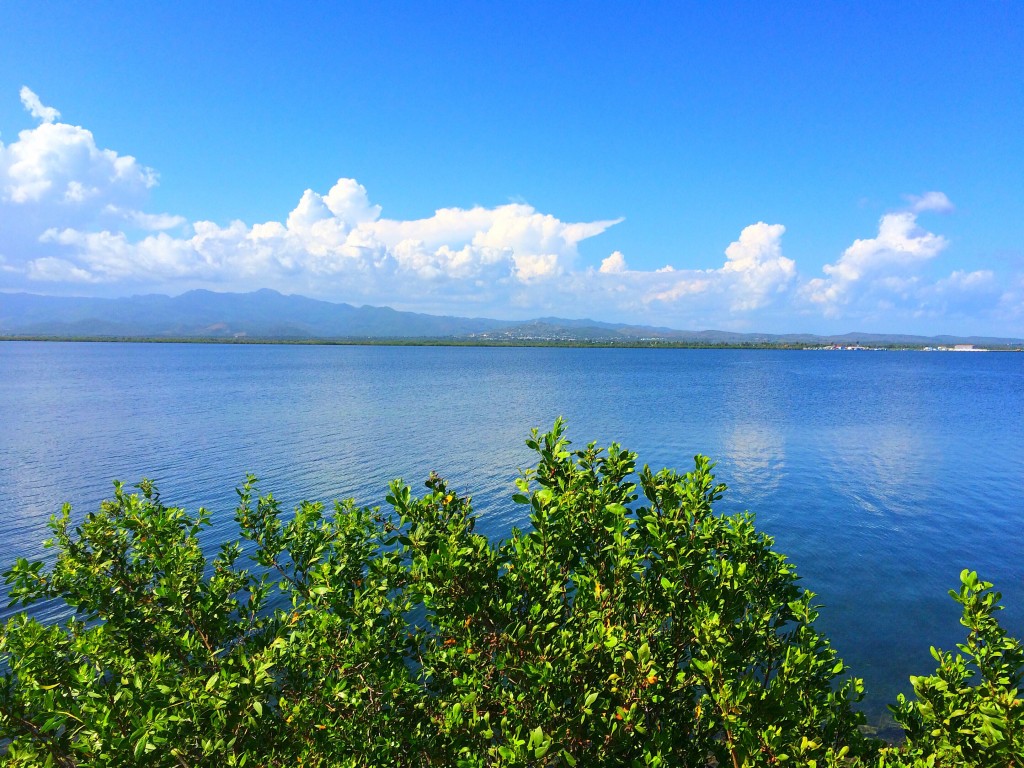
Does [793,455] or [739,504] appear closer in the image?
[739,504]

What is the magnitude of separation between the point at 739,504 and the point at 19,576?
36748 mm

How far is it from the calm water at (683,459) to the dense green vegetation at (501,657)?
43.2 ft

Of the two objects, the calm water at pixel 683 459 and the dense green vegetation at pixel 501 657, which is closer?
the dense green vegetation at pixel 501 657

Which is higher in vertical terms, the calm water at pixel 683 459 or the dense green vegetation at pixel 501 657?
the dense green vegetation at pixel 501 657

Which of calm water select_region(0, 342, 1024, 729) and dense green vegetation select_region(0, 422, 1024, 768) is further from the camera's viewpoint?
calm water select_region(0, 342, 1024, 729)

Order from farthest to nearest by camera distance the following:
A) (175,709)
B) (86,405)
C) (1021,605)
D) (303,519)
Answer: (86,405) < (1021,605) < (303,519) < (175,709)

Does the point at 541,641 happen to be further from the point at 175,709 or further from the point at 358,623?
the point at 175,709

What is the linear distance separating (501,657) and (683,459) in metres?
42.6

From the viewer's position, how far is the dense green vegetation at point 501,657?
6.76 meters

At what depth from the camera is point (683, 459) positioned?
4678 centimetres

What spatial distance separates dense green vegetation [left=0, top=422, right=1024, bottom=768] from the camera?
22.2 ft

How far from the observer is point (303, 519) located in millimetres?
10609

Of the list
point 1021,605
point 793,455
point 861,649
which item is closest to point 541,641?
Result: point 861,649

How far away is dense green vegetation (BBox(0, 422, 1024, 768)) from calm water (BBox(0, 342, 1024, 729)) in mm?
13154
